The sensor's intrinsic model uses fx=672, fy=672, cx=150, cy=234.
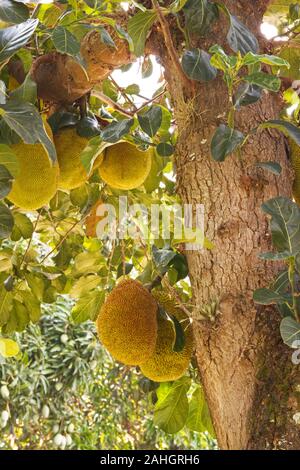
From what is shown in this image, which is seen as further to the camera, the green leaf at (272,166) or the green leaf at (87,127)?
the green leaf at (87,127)

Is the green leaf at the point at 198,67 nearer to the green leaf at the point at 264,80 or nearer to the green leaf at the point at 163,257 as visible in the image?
the green leaf at the point at 264,80

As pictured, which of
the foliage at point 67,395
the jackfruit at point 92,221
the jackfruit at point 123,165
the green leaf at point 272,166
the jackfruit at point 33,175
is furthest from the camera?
the foliage at point 67,395

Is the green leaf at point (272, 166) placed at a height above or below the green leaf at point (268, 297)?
above

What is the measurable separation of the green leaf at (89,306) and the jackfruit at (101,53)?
1.36 feet

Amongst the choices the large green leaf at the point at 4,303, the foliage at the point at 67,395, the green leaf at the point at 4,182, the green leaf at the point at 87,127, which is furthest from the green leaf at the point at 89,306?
the foliage at the point at 67,395

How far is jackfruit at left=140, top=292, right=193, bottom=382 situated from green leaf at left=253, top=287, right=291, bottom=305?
0.84 feet

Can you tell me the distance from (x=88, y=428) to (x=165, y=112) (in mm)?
3309

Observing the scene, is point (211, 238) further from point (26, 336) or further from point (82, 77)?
point (26, 336)

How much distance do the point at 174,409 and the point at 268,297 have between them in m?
0.43

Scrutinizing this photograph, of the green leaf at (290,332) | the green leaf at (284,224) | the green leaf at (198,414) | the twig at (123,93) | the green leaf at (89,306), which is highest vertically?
the twig at (123,93)

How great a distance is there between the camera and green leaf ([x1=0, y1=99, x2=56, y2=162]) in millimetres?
762

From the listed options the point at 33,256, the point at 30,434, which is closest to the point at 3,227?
the point at 33,256

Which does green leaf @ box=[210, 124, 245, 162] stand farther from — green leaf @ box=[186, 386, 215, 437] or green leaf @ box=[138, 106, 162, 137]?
green leaf @ box=[186, 386, 215, 437]

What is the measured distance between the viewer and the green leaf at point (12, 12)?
0.79 metres
